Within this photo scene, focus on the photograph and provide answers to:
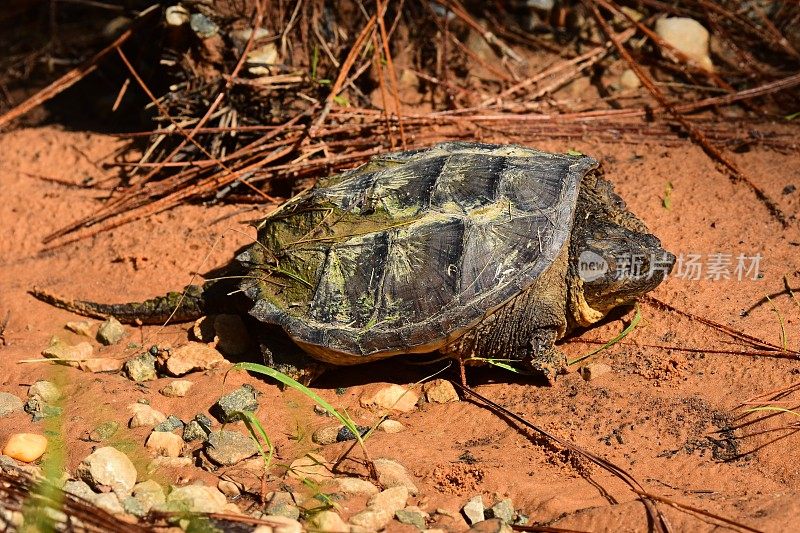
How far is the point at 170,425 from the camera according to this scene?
→ 11.4 feet

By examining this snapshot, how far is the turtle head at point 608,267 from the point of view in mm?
3666

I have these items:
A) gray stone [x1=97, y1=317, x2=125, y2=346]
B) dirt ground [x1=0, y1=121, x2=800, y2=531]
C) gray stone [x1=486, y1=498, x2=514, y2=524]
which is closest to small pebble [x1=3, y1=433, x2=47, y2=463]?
dirt ground [x1=0, y1=121, x2=800, y2=531]

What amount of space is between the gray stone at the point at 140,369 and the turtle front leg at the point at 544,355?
6.30 ft

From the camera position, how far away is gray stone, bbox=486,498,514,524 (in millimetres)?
2896

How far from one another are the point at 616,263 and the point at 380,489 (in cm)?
158

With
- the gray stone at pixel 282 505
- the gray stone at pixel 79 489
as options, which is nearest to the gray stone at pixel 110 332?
the gray stone at pixel 79 489

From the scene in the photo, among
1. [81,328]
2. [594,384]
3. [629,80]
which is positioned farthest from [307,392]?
[629,80]

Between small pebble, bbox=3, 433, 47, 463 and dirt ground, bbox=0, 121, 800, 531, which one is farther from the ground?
dirt ground, bbox=0, 121, 800, 531

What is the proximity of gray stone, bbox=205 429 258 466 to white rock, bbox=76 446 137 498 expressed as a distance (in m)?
0.34

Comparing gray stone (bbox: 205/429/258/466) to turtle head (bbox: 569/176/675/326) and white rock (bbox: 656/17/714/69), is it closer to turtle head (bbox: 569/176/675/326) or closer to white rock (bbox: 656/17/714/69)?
turtle head (bbox: 569/176/675/326)

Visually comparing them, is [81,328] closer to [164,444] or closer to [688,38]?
[164,444]

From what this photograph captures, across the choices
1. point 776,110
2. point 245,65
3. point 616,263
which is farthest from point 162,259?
point 776,110

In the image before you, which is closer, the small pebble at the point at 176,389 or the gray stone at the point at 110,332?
the small pebble at the point at 176,389

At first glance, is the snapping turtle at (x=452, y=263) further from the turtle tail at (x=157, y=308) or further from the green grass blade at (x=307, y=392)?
the turtle tail at (x=157, y=308)
